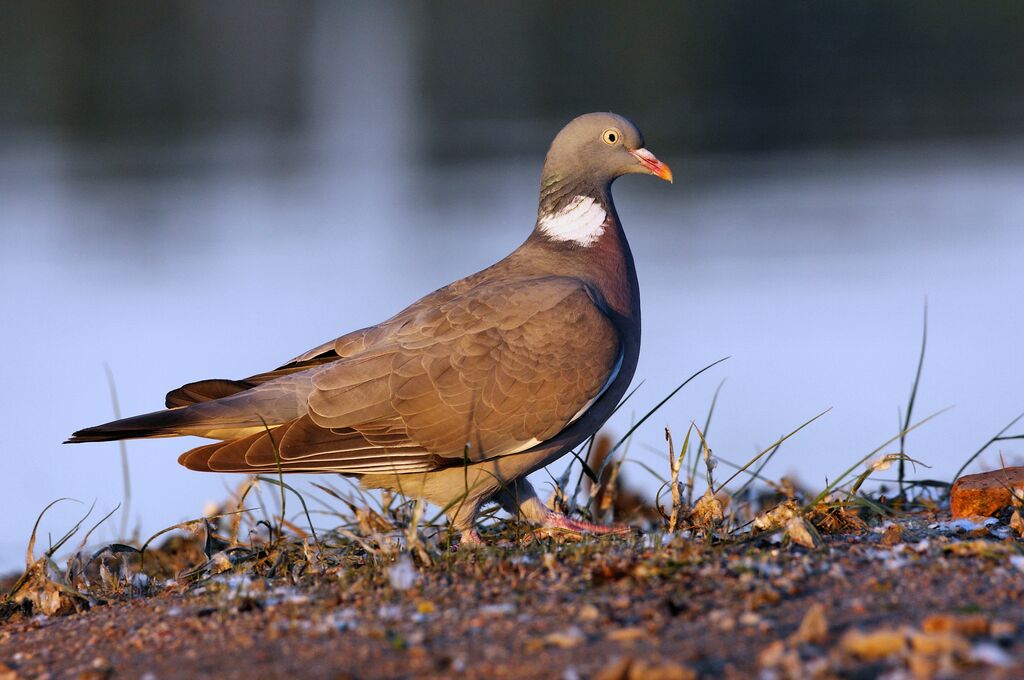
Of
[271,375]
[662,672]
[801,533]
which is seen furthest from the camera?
[271,375]

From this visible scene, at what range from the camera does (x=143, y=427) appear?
4863 millimetres

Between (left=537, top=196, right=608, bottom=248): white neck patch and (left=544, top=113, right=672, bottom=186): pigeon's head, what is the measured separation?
0.13 meters

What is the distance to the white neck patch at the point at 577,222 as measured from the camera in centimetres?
569

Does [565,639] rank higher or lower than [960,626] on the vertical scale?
higher

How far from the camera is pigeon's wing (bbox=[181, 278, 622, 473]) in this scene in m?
5.02

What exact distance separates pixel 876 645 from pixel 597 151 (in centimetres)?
349

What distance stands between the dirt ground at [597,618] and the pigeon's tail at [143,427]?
722mm

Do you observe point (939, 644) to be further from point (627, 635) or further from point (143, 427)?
point (143, 427)

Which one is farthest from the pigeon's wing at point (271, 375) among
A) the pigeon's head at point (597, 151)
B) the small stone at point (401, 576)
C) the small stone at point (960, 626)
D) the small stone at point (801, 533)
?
the small stone at point (960, 626)

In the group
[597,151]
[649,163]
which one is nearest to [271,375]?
[597,151]

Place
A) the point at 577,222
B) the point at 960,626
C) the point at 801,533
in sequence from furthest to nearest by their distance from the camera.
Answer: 1. the point at 577,222
2. the point at 801,533
3. the point at 960,626

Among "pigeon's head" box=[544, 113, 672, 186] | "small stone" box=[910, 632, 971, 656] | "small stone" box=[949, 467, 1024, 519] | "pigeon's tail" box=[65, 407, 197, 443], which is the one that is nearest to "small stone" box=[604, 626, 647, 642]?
"small stone" box=[910, 632, 971, 656]

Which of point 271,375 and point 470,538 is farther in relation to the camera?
point 271,375

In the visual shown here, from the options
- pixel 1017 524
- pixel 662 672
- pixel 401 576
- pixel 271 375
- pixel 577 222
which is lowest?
pixel 1017 524
